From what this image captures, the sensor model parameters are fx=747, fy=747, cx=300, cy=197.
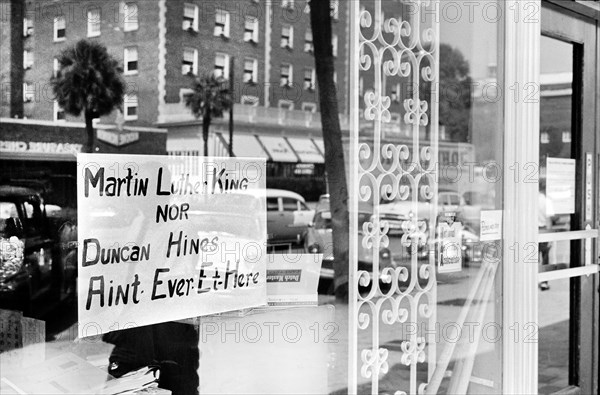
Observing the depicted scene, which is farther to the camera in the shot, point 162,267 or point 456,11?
point 456,11

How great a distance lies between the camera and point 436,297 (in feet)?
11.0

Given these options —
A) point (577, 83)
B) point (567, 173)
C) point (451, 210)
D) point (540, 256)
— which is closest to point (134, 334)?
point (451, 210)

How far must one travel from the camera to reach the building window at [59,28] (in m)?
2.69

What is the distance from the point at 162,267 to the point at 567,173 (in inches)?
85.2

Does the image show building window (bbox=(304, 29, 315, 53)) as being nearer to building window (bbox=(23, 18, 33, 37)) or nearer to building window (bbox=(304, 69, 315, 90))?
building window (bbox=(304, 69, 315, 90))

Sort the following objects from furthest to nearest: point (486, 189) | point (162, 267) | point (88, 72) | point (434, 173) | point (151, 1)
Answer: point (486, 189) < point (434, 173) < point (151, 1) < point (88, 72) < point (162, 267)

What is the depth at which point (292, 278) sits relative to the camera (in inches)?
117

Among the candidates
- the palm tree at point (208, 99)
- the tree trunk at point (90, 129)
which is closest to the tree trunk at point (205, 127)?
the palm tree at point (208, 99)

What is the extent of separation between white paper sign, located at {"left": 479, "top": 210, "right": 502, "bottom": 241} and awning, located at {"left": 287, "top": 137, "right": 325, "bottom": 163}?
2.58 ft

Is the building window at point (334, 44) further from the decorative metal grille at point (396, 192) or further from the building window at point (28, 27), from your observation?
the building window at point (28, 27)

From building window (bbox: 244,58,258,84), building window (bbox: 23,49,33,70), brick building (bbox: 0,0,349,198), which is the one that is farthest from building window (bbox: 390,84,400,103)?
building window (bbox: 23,49,33,70)

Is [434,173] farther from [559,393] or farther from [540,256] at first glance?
[559,393]

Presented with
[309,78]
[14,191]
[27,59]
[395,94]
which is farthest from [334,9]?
[14,191]

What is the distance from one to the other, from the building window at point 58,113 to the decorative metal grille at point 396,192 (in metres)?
1.16
